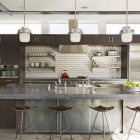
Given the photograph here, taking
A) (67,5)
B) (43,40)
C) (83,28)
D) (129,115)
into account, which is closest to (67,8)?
(67,5)

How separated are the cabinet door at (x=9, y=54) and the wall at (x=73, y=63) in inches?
31.1

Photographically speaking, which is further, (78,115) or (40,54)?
(40,54)

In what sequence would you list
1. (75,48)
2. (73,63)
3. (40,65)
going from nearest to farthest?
(75,48) < (40,65) < (73,63)

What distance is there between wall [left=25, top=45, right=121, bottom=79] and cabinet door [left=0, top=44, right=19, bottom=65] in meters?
0.79

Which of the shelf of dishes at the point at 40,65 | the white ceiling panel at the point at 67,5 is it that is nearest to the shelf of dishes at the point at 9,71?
the shelf of dishes at the point at 40,65

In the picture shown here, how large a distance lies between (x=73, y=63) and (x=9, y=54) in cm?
203

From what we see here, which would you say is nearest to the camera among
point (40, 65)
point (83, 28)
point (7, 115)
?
point (7, 115)

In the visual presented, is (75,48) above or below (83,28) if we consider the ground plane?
below

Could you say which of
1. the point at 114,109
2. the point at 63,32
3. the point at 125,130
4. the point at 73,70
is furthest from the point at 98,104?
the point at 63,32

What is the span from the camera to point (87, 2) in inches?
220

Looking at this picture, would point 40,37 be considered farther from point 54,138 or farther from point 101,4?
point 54,138

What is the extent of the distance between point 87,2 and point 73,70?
288cm

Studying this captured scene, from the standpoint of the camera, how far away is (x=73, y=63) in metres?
7.98

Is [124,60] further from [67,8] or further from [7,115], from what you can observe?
[7,115]
